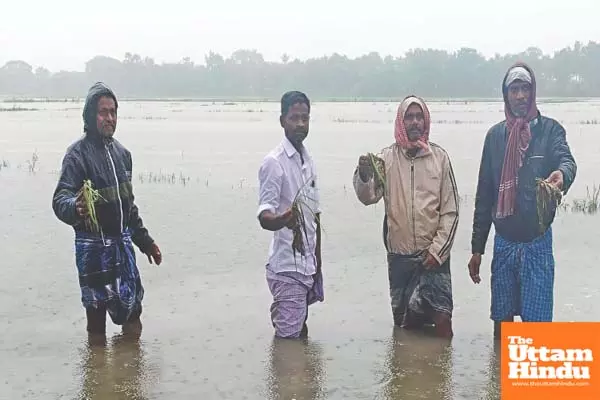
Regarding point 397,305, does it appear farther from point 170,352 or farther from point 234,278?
point 234,278

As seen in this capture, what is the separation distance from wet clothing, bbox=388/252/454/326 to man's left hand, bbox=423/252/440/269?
0.14ft

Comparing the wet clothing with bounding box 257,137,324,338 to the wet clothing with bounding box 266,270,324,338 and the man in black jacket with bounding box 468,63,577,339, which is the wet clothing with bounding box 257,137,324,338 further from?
the man in black jacket with bounding box 468,63,577,339

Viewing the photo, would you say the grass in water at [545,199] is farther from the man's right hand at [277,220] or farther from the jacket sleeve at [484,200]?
the man's right hand at [277,220]

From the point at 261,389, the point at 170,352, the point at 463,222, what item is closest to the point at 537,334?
the point at 261,389

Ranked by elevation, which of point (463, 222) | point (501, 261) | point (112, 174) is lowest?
point (463, 222)

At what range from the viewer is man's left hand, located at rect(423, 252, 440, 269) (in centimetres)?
486

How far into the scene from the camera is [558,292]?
6641 millimetres

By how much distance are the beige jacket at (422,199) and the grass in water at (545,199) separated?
552 millimetres

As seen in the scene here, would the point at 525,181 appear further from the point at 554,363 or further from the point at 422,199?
the point at 554,363

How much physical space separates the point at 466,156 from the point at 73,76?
330 feet

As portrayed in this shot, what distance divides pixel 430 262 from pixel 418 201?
375 mm

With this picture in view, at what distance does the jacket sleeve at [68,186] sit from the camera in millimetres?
4574

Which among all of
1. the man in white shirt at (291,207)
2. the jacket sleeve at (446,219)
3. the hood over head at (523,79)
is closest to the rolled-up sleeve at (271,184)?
the man in white shirt at (291,207)

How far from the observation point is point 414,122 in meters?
4.89
